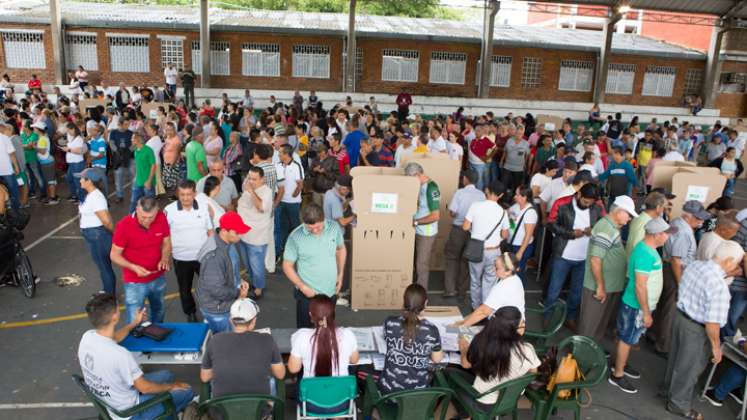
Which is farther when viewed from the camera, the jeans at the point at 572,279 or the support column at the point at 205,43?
the support column at the point at 205,43

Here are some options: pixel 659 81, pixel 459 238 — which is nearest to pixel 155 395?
pixel 459 238

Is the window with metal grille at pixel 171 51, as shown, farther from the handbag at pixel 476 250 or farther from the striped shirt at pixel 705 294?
the striped shirt at pixel 705 294

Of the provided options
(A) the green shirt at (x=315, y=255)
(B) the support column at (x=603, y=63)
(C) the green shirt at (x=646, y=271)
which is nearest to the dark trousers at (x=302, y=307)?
(A) the green shirt at (x=315, y=255)

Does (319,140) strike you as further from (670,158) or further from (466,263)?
(670,158)

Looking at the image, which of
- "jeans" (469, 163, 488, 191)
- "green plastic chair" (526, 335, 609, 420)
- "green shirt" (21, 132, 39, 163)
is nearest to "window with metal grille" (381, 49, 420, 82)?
"jeans" (469, 163, 488, 191)

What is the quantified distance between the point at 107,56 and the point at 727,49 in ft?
88.7

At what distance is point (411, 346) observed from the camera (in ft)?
11.7

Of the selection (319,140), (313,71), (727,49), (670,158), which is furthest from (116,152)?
(727,49)

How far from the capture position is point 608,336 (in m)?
5.93

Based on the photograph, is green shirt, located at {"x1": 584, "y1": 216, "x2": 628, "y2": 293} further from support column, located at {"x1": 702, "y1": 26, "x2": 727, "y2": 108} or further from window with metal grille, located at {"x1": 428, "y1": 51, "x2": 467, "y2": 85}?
support column, located at {"x1": 702, "y1": 26, "x2": 727, "y2": 108}

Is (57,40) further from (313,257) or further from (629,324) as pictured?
(629,324)

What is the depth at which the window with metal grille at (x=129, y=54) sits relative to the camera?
70.8ft

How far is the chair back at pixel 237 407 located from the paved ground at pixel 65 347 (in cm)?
104

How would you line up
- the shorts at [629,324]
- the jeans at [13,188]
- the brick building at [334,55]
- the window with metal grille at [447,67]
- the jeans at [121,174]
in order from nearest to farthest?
the shorts at [629,324] < the jeans at [13,188] < the jeans at [121,174] < the brick building at [334,55] < the window with metal grille at [447,67]
